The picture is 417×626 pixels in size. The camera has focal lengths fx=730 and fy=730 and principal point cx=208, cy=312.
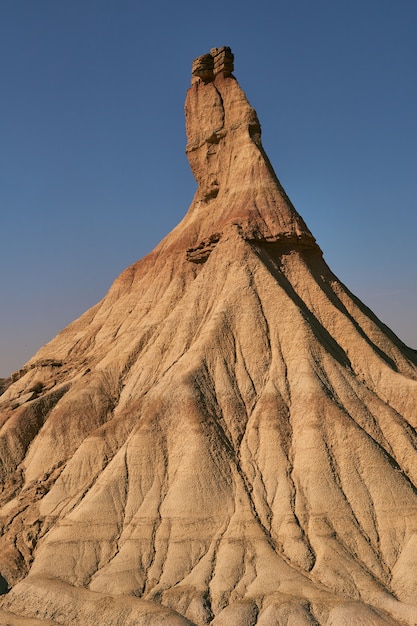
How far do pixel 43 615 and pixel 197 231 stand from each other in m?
32.7

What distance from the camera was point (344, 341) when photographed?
48.9m

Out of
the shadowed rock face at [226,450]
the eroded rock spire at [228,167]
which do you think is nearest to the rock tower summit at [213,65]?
the eroded rock spire at [228,167]

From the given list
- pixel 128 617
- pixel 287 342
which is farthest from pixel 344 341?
pixel 128 617

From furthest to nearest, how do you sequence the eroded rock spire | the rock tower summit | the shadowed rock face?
1. the rock tower summit
2. the eroded rock spire
3. the shadowed rock face

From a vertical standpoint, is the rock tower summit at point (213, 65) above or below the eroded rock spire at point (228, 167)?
above

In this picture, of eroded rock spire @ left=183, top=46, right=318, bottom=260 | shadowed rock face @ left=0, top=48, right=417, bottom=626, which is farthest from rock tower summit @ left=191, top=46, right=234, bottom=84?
shadowed rock face @ left=0, top=48, right=417, bottom=626

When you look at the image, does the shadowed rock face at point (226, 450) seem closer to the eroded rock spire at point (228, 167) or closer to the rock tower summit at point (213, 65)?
the eroded rock spire at point (228, 167)

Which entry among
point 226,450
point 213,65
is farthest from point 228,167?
point 226,450

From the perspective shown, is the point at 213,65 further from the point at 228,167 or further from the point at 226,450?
the point at 226,450

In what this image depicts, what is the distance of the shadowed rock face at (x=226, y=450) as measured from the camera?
35.4 m

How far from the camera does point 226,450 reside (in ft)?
138

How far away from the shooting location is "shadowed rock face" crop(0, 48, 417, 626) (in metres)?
35.4

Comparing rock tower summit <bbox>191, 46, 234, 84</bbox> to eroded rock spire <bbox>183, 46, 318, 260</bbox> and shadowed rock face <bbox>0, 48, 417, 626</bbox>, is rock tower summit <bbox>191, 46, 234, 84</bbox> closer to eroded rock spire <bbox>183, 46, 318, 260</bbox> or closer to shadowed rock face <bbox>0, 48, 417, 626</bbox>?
eroded rock spire <bbox>183, 46, 318, 260</bbox>

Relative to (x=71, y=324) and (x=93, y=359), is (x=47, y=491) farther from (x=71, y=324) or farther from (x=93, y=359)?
(x=71, y=324)
